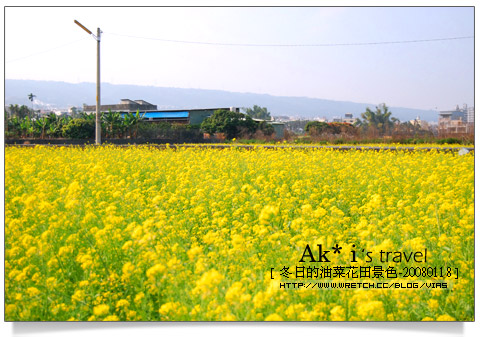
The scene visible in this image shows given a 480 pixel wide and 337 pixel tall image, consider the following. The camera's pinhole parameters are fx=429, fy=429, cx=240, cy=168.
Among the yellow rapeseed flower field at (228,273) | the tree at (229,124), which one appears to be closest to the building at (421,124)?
the tree at (229,124)

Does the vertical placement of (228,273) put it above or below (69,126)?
below

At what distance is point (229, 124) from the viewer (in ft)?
76.5

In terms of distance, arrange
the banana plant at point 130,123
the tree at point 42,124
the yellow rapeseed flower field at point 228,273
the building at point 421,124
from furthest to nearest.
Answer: the banana plant at point 130,123 → the tree at point 42,124 → the building at point 421,124 → the yellow rapeseed flower field at point 228,273

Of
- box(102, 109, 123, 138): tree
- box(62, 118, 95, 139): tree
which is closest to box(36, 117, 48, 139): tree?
box(62, 118, 95, 139): tree

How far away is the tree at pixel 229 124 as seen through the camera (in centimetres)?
2325

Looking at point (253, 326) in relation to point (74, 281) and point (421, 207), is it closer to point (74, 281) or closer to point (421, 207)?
point (74, 281)

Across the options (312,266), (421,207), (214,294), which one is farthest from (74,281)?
(421,207)

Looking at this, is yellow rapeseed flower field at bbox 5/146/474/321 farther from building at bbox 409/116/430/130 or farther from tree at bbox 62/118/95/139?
tree at bbox 62/118/95/139

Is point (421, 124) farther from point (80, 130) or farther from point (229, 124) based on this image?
point (80, 130)

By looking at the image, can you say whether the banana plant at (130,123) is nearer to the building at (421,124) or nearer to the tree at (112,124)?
the tree at (112,124)

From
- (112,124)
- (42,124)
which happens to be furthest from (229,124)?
(42,124)

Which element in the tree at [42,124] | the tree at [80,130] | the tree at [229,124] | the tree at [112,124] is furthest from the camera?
the tree at [229,124]

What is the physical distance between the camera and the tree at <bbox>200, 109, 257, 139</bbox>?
2325 cm

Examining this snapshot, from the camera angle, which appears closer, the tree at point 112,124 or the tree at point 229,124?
the tree at point 112,124
